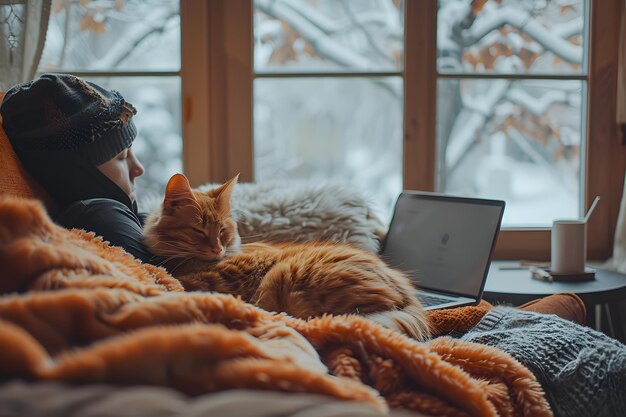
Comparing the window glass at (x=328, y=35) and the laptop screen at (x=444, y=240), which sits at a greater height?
the window glass at (x=328, y=35)

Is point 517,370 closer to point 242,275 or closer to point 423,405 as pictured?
point 423,405

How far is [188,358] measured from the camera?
0.59 meters

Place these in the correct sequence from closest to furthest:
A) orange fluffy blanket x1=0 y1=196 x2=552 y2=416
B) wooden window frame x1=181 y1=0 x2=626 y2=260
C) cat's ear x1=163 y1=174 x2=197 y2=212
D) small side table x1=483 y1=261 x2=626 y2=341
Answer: orange fluffy blanket x1=0 y1=196 x2=552 y2=416
cat's ear x1=163 y1=174 x2=197 y2=212
small side table x1=483 y1=261 x2=626 y2=341
wooden window frame x1=181 y1=0 x2=626 y2=260

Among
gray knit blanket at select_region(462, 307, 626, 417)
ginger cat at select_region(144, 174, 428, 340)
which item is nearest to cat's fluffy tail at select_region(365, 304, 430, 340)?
ginger cat at select_region(144, 174, 428, 340)

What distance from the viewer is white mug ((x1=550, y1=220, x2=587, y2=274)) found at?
6.48ft

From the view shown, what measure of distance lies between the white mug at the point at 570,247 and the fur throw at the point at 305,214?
52 cm

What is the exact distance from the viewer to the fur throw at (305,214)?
1.91 meters

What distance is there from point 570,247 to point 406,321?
1012 millimetres

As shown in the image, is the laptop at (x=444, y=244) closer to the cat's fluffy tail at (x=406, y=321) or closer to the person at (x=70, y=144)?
the cat's fluffy tail at (x=406, y=321)

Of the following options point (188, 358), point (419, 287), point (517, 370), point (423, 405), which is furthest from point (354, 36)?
point (188, 358)

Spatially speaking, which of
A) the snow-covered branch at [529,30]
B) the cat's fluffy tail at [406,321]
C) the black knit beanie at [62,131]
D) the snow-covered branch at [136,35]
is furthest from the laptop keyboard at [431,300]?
the snow-covered branch at [136,35]

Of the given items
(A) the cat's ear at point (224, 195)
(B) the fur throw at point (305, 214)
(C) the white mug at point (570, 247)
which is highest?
(A) the cat's ear at point (224, 195)

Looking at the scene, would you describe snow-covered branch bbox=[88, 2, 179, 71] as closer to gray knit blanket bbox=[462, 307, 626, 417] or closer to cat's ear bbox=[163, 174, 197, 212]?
A: cat's ear bbox=[163, 174, 197, 212]

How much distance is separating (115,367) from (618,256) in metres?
2.07
